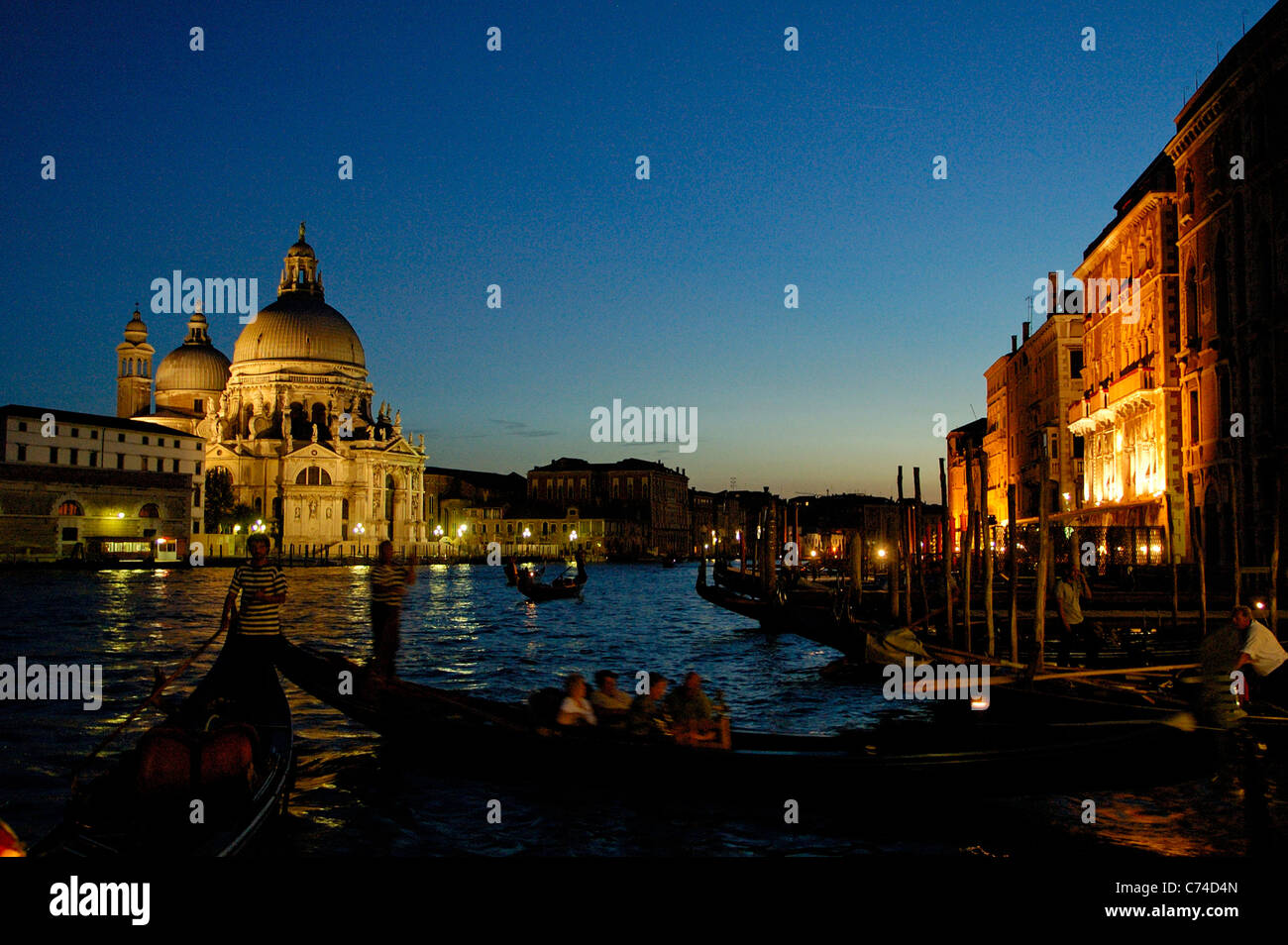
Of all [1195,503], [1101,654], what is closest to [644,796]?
[1101,654]

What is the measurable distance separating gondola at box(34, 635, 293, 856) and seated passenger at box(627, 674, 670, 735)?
284 cm

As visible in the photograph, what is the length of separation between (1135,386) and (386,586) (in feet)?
69.3

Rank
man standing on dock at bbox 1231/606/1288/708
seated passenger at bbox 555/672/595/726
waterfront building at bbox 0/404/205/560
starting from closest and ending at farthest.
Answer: man standing on dock at bbox 1231/606/1288/708
seated passenger at bbox 555/672/595/726
waterfront building at bbox 0/404/205/560

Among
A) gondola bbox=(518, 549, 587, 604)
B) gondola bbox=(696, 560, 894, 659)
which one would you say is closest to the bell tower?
gondola bbox=(518, 549, 587, 604)

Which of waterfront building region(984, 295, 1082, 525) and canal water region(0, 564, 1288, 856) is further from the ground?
waterfront building region(984, 295, 1082, 525)

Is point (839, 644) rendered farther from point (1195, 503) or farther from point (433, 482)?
→ point (433, 482)

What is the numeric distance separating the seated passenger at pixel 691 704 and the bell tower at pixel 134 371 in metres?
97.4

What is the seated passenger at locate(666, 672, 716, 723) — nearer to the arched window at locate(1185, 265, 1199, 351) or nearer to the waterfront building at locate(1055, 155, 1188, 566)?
the waterfront building at locate(1055, 155, 1188, 566)

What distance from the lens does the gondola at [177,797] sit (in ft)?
18.9

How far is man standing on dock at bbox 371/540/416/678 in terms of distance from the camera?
10.6m

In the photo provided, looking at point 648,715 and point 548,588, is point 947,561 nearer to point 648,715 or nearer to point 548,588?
point 648,715
